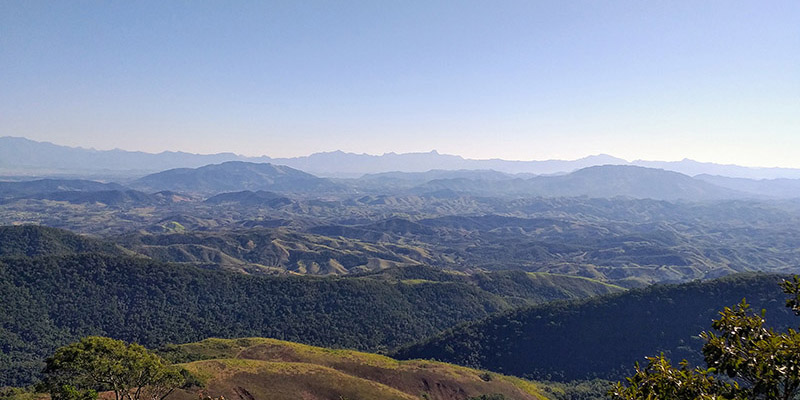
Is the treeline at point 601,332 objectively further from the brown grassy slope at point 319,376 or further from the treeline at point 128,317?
the treeline at point 128,317

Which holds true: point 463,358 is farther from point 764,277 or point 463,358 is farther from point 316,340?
point 764,277

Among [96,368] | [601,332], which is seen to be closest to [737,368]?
[96,368]

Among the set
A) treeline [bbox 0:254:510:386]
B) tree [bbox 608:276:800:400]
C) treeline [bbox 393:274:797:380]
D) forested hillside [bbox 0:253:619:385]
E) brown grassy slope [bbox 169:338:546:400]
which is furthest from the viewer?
forested hillside [bbox 0:253:619:385]

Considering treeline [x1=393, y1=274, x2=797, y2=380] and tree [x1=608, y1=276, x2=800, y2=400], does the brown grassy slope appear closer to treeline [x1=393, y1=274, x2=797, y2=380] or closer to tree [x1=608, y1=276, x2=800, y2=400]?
treeline [x1=393, y1=274, x2=797, y2=380]

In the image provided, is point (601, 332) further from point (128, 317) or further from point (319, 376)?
point (128, 317)

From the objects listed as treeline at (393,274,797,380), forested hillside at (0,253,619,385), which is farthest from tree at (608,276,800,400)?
forested hillside at (0,253,619,385)

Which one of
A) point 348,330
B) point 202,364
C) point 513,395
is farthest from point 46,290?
point 513,395
